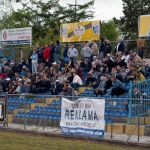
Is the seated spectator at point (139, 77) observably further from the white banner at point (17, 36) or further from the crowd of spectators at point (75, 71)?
the white banner at point (17, 36)

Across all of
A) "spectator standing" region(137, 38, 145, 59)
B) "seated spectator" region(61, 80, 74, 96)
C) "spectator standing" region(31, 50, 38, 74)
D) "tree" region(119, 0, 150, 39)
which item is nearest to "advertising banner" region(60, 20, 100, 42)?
"spectator standing" region(31, 50, 38, 74)

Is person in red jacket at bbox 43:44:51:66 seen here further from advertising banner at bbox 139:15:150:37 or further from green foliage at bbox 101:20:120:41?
green foliage at bbox 101:20:120:41

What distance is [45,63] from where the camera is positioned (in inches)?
1131

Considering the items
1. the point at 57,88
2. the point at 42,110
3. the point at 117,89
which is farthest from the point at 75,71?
the point at 117,89

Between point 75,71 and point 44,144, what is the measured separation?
8.10 m

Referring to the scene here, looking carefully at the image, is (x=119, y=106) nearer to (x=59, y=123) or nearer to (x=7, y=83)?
(x=59, y=123)

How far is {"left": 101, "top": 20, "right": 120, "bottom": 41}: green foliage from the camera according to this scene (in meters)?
67.7

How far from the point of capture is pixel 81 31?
30250mm

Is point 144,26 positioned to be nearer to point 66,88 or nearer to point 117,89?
point 66,88

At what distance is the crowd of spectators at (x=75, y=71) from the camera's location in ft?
71.5

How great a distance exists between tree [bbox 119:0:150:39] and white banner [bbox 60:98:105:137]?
49.4m

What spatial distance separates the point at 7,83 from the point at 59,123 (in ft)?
29.1

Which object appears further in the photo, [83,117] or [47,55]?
[47,55]

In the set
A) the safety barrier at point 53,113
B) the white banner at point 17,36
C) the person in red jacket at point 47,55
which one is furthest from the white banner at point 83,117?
the white banner at point 17,36
